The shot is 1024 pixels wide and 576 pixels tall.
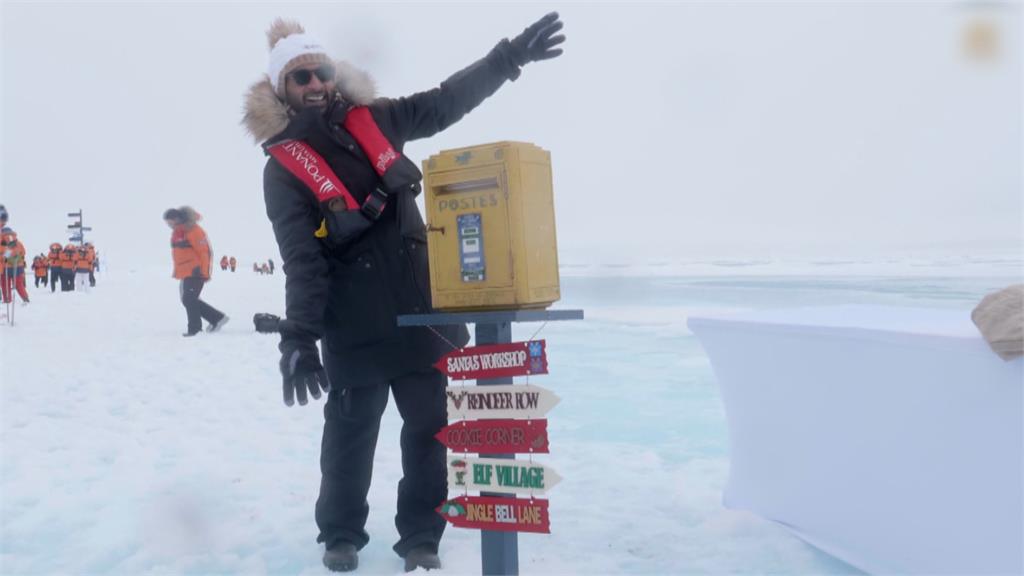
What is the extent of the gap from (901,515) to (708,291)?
16.9 metres

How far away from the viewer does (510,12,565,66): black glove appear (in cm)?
265

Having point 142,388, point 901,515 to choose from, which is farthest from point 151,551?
point 142,388

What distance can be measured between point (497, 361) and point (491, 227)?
0.38 meters

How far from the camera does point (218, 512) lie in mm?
3740

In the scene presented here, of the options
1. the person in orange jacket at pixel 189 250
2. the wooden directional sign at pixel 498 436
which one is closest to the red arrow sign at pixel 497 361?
the wooden directional sign at pixel 498 436

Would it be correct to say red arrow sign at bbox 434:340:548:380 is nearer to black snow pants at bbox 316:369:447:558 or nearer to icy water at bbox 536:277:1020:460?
black snow pants at bbox 316:369:447:558

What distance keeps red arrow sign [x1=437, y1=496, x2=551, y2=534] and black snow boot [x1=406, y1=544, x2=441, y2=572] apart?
467 millimetres

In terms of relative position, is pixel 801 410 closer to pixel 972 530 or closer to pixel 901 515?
pixel 901 515

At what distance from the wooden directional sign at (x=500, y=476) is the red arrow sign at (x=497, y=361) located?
0.82ft

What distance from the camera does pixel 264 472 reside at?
4.42 m

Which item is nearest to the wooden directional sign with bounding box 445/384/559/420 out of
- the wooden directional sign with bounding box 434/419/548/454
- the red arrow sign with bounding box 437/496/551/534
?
the wooden directional sign with bounding box 434/419/548/454

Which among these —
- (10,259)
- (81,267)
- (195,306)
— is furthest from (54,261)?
(195,306)

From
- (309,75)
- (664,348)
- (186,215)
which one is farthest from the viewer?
(186,215)

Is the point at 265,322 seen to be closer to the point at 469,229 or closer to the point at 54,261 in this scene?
the point at 469,229
